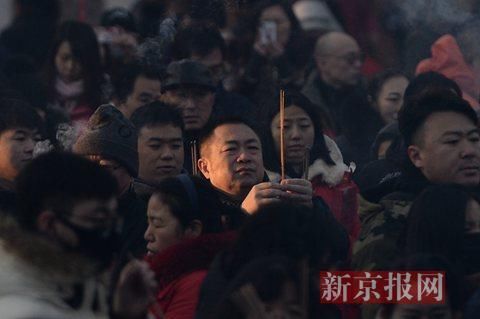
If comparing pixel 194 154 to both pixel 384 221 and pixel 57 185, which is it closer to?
pixel 384 221

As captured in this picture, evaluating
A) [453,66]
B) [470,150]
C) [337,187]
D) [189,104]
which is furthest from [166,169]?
[453,66]

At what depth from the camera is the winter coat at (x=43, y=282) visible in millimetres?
5449

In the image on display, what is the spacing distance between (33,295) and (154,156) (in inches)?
134

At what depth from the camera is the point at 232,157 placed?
833 centimetres

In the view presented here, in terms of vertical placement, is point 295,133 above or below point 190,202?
above

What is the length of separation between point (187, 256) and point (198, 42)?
147 inches

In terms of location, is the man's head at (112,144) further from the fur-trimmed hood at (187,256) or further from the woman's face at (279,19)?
the woman's face at (279,19)

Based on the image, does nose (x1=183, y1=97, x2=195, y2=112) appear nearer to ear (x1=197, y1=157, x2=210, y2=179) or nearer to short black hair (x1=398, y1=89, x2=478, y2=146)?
ear (x1=197, y1=157, x2=210, y2=179)

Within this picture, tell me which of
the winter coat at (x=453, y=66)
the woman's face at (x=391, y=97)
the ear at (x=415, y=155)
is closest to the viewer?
the ear at (x=415, y=155)

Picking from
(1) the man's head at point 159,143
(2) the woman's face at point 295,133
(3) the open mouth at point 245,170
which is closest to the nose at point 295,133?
(2) the woman's face at point 295,133

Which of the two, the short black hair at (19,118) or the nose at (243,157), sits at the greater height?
the short black hair at (19,118)

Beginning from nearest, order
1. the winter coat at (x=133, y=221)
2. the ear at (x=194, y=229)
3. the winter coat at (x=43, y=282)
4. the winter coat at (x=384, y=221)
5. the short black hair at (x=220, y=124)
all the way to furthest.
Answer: the winter coat at (x=43, y=282), the ear at (x=194, y=229), the winter coat at (x=384, y=221), the winter coat at (x=133, y=221), the short black hair at (x=220, y=124)

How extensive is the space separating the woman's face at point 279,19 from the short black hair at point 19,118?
107 inches

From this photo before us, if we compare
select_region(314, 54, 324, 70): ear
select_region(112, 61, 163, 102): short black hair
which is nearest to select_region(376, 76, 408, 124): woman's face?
select_region(314, 54, 324, 70): ear
